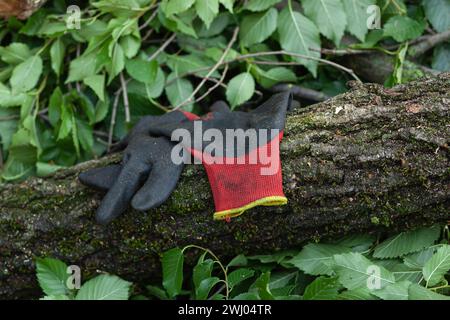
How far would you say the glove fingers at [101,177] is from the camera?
5.69 ft

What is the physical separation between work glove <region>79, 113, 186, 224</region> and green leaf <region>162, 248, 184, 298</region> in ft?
0.66

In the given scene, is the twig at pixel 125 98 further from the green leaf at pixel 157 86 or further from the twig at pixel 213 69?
the twig at pixel 213 69

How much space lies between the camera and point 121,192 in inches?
65.8

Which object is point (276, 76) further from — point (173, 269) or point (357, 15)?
point (173, 269)

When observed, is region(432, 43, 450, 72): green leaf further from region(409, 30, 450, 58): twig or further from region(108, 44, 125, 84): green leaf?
region(108, 44, 125, 84): green leaf

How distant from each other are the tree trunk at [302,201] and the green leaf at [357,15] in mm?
506

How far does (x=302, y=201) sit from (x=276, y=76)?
831mm

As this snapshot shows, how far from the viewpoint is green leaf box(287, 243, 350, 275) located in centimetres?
177

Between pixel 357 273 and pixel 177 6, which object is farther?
pixel 177 6

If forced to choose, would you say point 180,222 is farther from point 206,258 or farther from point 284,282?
point 284,282

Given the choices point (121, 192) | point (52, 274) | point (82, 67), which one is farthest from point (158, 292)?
point (82, 67)

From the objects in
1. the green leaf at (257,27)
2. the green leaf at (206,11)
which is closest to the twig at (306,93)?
the green leaf at (257,27)

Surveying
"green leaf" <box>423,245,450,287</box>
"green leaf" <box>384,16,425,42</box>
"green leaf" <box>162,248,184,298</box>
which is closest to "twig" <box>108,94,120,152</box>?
"green leaf" <box>162,248,184,298</box>

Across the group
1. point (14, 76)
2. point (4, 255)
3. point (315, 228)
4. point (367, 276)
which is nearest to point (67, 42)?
point (14, 76)
